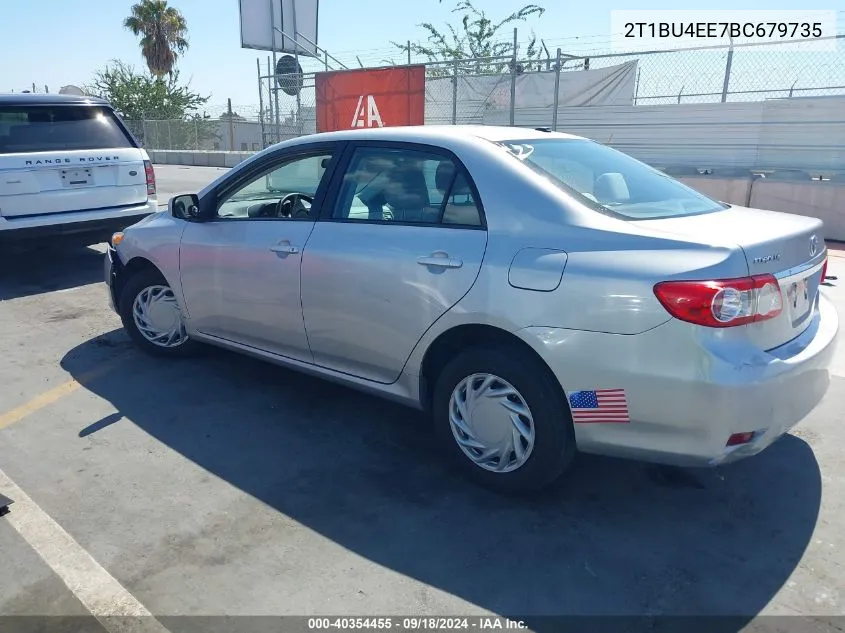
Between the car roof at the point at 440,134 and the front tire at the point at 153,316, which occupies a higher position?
the car roof at the point at 440,134

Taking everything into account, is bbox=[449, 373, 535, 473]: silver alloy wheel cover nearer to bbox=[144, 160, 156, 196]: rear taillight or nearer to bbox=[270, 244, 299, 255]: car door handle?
bbox=[270, 244, 299, 255]: car door handle

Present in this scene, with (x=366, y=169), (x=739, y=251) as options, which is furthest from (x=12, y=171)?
(x=739, y=251)

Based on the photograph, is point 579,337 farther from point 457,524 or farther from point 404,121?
point 404,121

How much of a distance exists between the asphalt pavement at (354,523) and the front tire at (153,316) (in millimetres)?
597

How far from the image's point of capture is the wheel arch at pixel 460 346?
297 cm

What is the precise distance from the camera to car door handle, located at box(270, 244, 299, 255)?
3.80 m

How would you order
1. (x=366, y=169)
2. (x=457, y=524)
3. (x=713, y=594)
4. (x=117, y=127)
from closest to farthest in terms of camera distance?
(x=713, y=594)
(x=457, y=524)
(x=366, y=169)
(x=117, y=127)

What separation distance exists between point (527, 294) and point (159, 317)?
9.99 feet

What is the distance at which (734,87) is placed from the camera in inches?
388

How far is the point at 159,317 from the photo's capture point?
16.0ft

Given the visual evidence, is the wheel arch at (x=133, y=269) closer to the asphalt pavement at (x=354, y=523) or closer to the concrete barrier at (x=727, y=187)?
the asphalt pavement at (x=354, y=523)

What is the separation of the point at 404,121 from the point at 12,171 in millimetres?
7791

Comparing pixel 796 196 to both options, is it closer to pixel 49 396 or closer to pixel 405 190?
pixel 405 190

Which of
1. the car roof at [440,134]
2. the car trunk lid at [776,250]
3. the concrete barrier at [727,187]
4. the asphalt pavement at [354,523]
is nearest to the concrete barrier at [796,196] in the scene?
the concrete barrier at [727,187]
